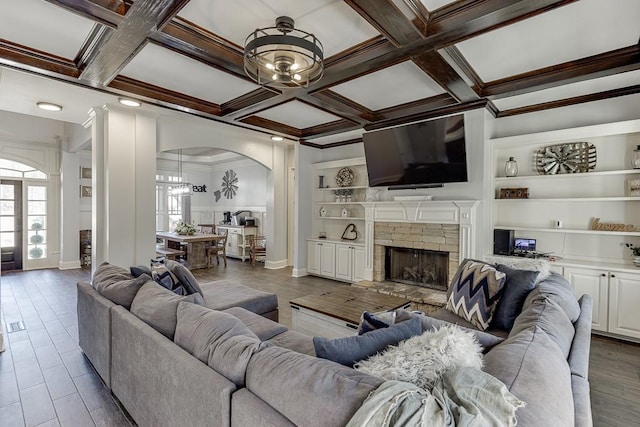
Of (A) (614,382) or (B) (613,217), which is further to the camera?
(B) (613,217)

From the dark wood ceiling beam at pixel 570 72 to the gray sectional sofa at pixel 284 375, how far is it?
228cm

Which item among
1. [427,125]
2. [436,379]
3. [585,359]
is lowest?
[585,359]

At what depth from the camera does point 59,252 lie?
725cm

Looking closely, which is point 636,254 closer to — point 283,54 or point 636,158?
point 636,158

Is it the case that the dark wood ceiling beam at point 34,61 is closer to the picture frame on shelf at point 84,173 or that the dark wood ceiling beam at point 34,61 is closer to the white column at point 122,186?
the white column at point 122,186

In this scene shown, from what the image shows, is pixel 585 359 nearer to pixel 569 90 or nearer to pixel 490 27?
pixel 490 27

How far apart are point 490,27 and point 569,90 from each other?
2041 millimetres

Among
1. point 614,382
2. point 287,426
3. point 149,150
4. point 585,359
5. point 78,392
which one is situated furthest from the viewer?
point 149,150

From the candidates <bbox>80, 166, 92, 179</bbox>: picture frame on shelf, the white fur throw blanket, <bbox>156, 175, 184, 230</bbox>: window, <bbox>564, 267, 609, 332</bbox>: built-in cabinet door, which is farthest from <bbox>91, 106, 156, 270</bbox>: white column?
<bbox>156, 175, 184, 230</bbox>: window

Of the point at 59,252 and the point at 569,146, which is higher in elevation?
the point at 569,146

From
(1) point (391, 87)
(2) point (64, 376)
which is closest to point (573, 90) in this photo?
(1) point (391, 87)

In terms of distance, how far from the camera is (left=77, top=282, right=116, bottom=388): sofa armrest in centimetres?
230

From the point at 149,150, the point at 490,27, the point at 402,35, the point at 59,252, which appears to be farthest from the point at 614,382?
the point at 59,252

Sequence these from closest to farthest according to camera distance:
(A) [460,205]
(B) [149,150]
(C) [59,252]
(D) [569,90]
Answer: (D) [569,90] < (A) [460,205] < (B) [149,150] < (C) [59,252]
